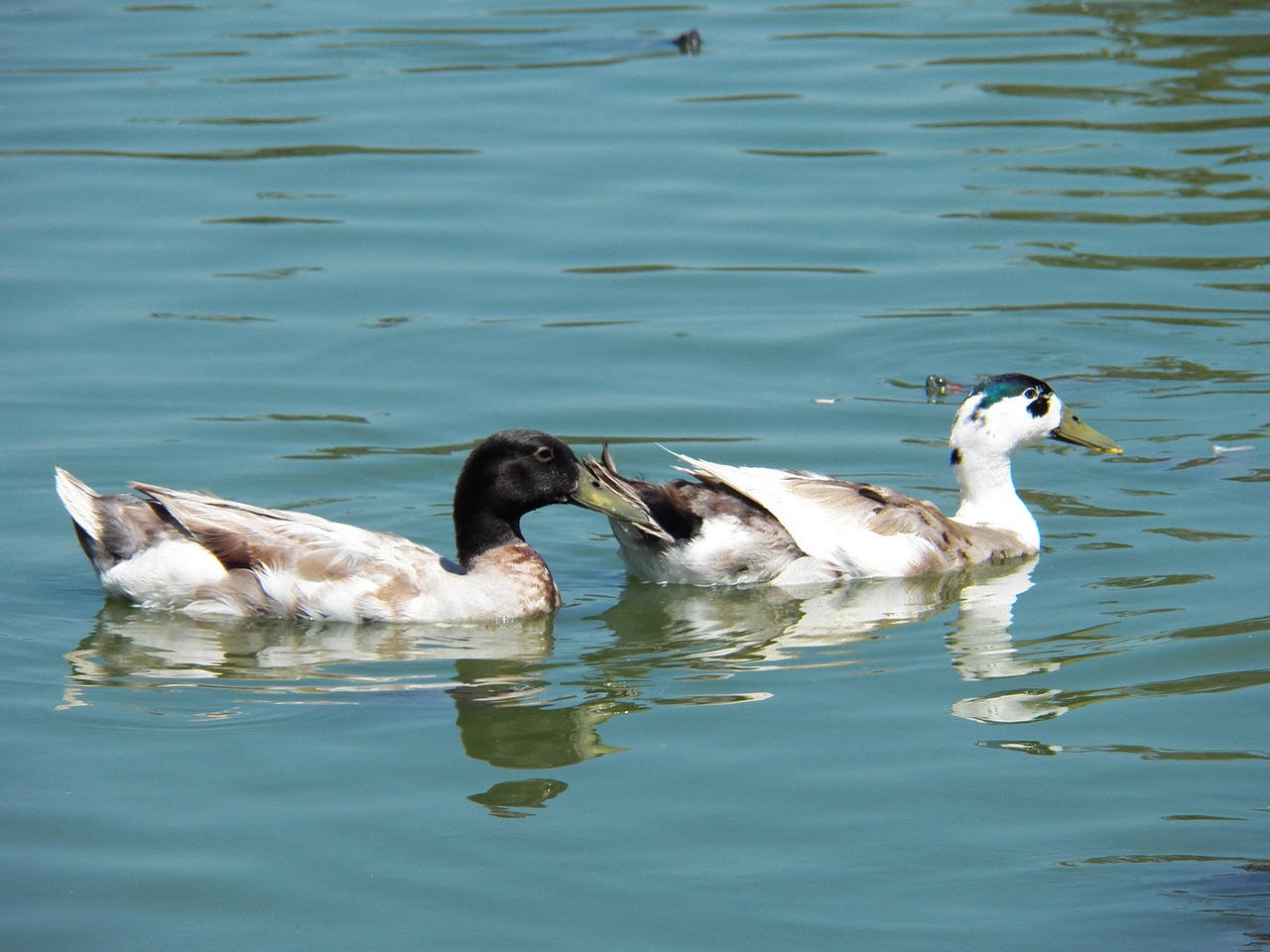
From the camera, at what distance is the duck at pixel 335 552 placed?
950 cm

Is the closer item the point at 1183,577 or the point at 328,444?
the point at 1183,577

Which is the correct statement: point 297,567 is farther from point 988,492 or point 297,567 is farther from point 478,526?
point 988,492

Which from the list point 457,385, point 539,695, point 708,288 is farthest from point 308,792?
point 708,288

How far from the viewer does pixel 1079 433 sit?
37.0ft

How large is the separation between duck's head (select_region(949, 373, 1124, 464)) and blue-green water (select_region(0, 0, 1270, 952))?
0.58 m

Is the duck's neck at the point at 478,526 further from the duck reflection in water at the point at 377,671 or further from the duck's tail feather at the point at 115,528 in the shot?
the duck's tail feather at the point at 115,528

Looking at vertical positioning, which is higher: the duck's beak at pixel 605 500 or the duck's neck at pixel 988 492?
the duck's beak at pixel 605 500

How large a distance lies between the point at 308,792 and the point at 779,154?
11.4 m

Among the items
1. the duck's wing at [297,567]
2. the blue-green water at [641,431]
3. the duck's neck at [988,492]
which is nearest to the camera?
the blue-green water at [641,431]

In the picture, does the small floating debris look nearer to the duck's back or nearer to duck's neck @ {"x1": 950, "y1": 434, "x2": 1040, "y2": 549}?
duck's neck @ {"x1": 950, "y1": 434, "x2": 1040, "y2": 549}

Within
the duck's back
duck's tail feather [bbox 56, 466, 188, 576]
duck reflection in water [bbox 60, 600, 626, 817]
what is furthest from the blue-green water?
duck's tail feather [bbox 56, 466, 188, 576]

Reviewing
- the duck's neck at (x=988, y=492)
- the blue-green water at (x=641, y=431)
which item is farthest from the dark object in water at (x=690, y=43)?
the duck's neck at (x=988, y=492)

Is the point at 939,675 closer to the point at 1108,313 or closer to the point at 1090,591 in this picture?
the point at 1090,591

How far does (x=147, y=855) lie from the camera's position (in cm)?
688
